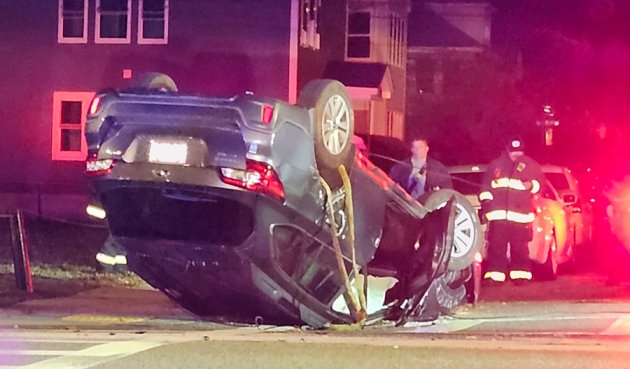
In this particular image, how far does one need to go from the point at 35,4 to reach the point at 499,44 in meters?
22.7

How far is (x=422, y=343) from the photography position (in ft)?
30.8

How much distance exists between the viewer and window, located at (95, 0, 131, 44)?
29.2 m

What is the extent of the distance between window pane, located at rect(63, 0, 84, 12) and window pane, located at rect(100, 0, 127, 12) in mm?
→ 507

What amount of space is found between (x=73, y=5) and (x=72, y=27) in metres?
0.51

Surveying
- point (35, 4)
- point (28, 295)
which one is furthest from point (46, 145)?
point (28, 295)

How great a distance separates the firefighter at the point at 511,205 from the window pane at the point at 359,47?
21313 mm

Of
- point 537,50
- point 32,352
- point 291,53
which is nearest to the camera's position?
point 32,352

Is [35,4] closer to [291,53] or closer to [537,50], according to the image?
[291,53]

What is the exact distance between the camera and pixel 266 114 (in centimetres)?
892

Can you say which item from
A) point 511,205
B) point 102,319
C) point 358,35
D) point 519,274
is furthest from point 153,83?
point 358,35

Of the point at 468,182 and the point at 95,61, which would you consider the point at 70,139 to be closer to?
the point at 95,61

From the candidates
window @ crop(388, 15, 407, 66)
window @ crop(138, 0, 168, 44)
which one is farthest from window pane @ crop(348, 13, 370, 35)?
window @ crop(138, 0, 168, 44)

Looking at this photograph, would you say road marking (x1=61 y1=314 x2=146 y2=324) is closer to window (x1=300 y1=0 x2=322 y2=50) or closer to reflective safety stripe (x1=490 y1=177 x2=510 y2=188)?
reflective safety stripe (x1=490 y1=177 x2=510 y2=188)

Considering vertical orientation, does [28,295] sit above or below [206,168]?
below
